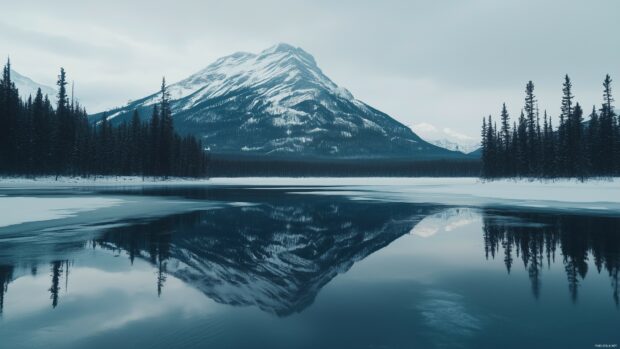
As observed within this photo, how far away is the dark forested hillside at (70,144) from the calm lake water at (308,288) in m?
74.2

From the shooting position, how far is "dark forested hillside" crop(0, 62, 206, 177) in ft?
258

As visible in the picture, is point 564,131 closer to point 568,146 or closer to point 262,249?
point 568,146

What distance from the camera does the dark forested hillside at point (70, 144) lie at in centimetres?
7869

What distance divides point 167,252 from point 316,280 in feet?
20.2

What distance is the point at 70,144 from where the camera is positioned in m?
87.6

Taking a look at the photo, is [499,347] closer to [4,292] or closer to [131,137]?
[4,292]

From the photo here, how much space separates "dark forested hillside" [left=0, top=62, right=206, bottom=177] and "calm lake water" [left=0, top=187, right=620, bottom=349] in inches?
2921

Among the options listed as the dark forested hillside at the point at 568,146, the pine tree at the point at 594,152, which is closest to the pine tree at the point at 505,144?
the dark forested hillside at the point at 568,146

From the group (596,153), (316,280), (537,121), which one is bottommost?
(316,280)

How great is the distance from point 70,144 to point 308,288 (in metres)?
93.5

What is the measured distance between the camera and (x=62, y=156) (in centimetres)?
8481

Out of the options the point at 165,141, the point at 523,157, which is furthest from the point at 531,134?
the point at 165,141

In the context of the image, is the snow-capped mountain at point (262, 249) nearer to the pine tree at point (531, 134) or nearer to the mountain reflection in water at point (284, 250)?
the mountain reflection in water at point (284, 250)

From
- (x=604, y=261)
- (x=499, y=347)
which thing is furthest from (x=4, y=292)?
(x=604, y=261)
